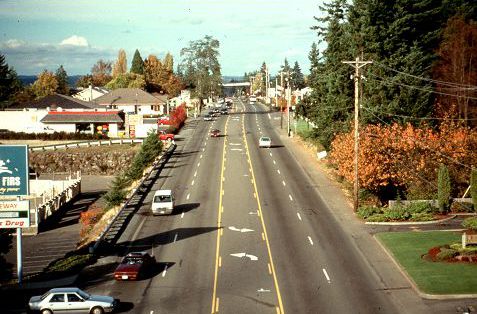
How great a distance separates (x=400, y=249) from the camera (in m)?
42.4

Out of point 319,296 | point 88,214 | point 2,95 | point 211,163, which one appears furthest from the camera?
point 2,95

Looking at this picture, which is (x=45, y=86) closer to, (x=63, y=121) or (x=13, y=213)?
(x=63, y=121)

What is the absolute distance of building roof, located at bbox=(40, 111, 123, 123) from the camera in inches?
4560

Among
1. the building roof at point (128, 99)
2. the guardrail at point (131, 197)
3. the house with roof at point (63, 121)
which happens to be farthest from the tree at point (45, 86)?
the guardrail at point (131, 197)

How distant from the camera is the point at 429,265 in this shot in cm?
3884

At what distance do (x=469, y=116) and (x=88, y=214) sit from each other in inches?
1582

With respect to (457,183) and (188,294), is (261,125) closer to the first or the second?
(457,183)

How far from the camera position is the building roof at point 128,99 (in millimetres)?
156425

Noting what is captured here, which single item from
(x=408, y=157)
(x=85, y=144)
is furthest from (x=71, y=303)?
(x=85, y=144)

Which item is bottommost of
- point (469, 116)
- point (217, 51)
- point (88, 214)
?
point (88, 214)

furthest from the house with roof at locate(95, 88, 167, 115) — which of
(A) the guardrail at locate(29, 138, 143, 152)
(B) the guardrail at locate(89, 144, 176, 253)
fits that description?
(B) the guardrail at locate(89, 144, 176, 253)

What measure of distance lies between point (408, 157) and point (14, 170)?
1324 inches

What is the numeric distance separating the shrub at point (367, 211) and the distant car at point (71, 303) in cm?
2493

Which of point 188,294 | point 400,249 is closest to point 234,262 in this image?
point 188,294
